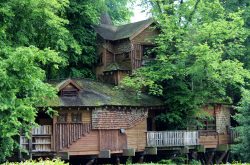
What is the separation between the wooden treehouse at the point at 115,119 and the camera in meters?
29.1

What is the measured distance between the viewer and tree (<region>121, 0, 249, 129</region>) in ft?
107

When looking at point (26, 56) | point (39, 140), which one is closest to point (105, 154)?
point (39, 140)

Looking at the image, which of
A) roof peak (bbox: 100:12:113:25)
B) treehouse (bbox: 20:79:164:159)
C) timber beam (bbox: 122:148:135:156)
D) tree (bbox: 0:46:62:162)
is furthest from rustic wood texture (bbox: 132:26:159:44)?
tree (bbox: 0:46:62:162)

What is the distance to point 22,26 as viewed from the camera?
27594 millimetres

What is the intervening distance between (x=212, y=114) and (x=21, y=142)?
1642 centimetres

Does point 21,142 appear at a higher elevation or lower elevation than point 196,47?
lower

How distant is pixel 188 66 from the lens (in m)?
33.7

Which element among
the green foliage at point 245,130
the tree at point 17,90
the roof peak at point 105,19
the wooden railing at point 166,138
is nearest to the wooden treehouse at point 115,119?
the wooden railing at point 166,138

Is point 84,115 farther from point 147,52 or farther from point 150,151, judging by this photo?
point 147,52

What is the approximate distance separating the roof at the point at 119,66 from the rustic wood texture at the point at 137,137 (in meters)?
5.53

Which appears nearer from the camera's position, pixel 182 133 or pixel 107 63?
pixel 182 133

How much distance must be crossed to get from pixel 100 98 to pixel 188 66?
7.04 meters

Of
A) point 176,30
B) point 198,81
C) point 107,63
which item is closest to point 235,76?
point 198,81

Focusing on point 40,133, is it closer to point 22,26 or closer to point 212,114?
point 22,26
